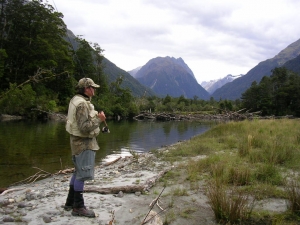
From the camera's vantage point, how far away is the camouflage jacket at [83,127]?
13.6 ft

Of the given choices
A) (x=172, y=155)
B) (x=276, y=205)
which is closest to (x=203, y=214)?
(x=276, y=205)

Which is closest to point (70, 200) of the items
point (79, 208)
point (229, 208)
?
point (79, 208)

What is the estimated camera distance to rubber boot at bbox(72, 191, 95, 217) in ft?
13.8

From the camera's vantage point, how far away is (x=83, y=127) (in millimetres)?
4125

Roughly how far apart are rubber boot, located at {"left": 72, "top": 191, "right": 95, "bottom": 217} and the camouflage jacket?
703mm

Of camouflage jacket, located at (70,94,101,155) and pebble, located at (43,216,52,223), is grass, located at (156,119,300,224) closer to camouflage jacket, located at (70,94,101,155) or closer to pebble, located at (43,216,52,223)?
camouflage jacket, located at (70,94,101,155)

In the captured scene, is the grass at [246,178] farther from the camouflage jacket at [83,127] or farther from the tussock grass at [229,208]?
the camouflage jacket at [83,127]

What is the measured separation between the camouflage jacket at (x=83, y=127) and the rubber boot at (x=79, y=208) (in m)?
0.70

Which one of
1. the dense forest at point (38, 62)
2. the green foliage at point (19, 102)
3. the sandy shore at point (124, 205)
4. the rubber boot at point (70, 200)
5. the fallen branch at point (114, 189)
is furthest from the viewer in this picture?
the dense forest at point (38, 62)

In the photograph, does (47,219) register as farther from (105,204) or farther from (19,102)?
(19,102)

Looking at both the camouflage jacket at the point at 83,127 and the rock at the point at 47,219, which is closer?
the rock at the point at 47,219

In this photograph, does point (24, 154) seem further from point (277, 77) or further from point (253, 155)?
point (277, 77)

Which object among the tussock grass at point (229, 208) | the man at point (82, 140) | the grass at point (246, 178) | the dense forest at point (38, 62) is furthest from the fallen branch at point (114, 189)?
the dense forest at point (38, 62)

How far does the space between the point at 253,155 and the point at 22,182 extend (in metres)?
7.23
